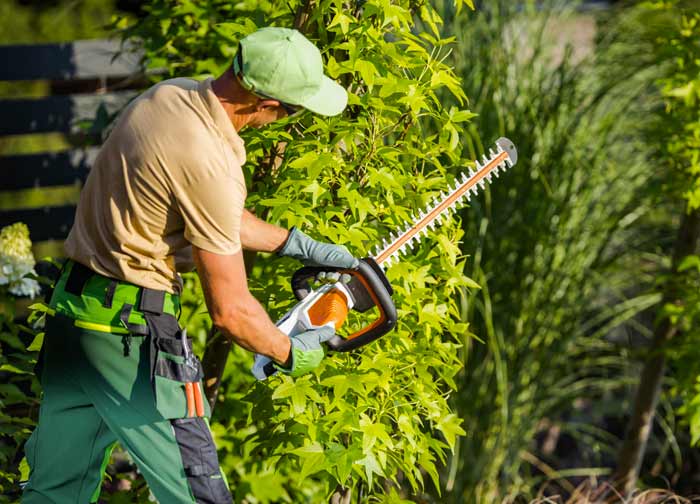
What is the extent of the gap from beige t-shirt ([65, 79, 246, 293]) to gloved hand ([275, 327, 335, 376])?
0.27 meters

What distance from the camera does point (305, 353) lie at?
2223mm

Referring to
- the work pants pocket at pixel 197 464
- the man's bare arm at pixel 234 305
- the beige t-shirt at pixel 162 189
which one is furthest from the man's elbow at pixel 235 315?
the work pants pocket at pixel 197 464

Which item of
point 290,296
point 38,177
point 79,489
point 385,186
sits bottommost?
point 38,177

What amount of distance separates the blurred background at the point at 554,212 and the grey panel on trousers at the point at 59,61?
4 cm

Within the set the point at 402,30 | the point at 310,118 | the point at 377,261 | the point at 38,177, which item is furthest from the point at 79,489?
the point at 38,177

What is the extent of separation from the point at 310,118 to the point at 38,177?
1964mm

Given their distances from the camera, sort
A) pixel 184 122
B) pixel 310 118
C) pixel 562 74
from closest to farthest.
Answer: pixel 184 122
pixel 310 118
pixel 562 74

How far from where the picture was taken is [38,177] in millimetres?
4172

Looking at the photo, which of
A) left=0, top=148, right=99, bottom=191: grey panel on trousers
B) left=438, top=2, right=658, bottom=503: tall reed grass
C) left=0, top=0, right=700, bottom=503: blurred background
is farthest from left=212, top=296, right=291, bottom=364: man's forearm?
left=0, top=148, right=99, bottom=191: grey panel on trousers

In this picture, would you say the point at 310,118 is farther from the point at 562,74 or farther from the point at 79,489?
the point at 562,74

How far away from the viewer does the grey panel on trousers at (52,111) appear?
4141 mm

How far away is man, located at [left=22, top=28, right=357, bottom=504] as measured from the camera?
6.78 feet

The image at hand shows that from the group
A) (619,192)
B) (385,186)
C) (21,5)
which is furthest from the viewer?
(21,5)

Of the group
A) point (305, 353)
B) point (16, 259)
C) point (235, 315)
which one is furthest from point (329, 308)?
point (16, 259)
